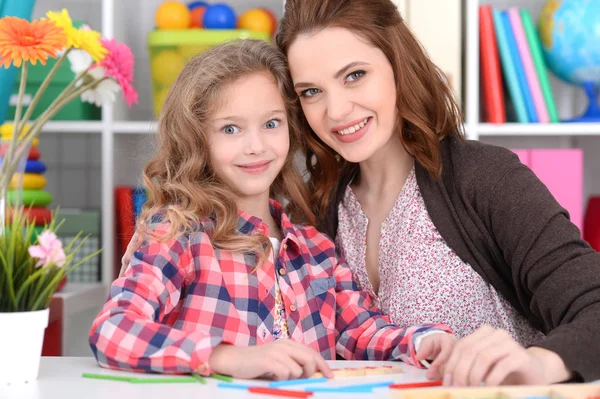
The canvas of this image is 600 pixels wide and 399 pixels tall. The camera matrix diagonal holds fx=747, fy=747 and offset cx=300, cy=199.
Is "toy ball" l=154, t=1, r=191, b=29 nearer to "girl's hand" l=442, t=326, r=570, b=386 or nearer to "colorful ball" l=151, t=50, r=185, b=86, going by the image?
"colorful ball" l=151, t=50, r=185, b=86

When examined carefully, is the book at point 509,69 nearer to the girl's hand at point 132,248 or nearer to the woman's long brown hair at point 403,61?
the woman's long brown hair at point 403,61

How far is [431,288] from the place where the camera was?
4.48 ft

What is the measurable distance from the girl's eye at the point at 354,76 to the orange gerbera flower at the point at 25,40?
57 centimetres

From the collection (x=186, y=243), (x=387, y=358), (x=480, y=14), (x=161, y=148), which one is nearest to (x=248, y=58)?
(x=161, y=148)

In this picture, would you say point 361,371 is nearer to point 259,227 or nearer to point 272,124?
point 259,227

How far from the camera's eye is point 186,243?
1.25 meters

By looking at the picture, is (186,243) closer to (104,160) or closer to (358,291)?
(358,291)

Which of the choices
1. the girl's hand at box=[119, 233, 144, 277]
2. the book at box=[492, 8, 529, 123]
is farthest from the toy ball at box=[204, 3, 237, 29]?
the girl's hand at box=[119, 233, 144, 277]

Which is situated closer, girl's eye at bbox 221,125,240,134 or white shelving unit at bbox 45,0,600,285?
girl's eye at bbox 221,125,240,134

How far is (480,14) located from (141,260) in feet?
4.30

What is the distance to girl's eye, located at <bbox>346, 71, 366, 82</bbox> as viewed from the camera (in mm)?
1394

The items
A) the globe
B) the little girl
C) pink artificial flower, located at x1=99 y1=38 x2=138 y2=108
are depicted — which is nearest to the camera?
the little girl

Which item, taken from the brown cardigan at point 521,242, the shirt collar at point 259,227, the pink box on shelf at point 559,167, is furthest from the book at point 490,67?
the shirt collar at point 259,227

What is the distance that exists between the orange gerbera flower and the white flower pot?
688mm
